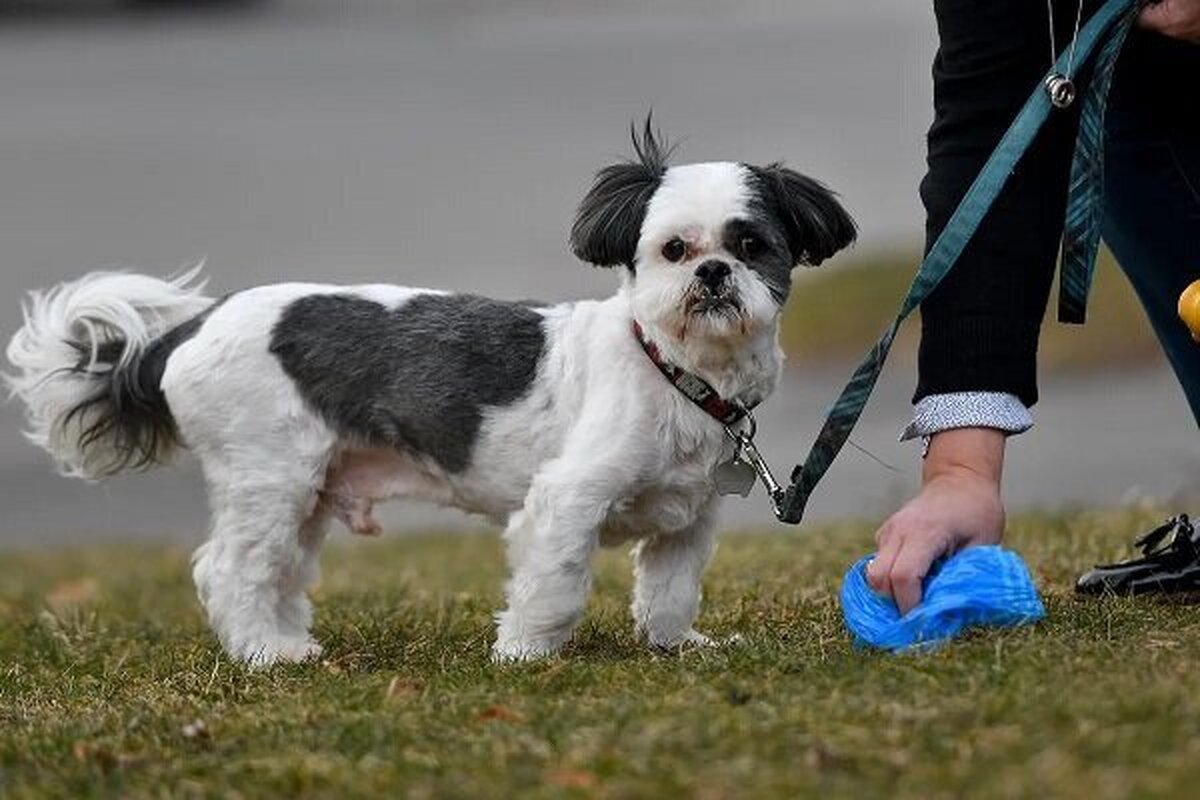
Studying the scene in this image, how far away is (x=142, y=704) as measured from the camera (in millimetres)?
5109

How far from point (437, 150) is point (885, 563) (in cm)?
1755

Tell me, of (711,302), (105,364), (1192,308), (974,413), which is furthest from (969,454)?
(105,364)

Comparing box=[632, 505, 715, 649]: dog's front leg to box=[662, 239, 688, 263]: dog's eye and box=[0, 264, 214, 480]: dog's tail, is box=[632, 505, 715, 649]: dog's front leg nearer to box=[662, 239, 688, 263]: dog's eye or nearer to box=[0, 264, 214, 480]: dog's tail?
box=[662, 239, 688, 263]: dog's eye

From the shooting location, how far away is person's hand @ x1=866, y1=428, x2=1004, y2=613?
502 cm

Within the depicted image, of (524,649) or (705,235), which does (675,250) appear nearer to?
(705,235)

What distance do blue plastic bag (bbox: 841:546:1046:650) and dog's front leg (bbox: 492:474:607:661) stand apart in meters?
0.80

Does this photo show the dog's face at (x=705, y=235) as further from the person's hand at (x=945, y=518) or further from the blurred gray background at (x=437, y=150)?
the blurred gray background at (x=437, y=150)

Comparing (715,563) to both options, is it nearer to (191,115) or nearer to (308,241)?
(308,241)

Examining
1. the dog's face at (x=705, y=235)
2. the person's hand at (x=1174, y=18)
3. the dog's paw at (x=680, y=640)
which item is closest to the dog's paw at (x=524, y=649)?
the dog's paw at (x=680, y=640)

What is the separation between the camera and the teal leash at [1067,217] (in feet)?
17.2

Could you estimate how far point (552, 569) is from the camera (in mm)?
5605

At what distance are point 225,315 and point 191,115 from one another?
18.4 m

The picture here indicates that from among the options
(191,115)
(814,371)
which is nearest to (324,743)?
(814,371)

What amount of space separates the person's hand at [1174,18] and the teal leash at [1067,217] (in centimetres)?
4
